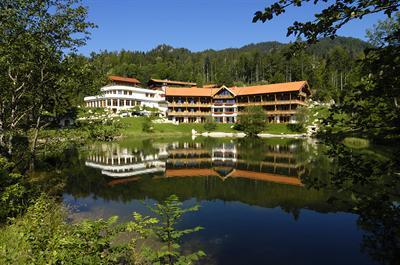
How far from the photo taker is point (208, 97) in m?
104

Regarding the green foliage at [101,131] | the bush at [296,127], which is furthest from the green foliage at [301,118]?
the green foliage at [101,131]

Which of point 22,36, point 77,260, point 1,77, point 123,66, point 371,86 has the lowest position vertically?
point 77,260

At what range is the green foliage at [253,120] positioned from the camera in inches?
3258

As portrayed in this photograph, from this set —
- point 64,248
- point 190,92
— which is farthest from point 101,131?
point 190,92

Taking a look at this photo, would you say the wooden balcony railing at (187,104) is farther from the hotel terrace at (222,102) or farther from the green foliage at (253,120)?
the green foliage at (253,120)

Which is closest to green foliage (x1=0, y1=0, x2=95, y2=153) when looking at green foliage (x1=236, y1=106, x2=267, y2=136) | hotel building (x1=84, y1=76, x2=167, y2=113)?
green foliage (x1=236, y1=106, x2=267, y2=136)

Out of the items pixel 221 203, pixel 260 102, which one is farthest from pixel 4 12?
pixel 260 102

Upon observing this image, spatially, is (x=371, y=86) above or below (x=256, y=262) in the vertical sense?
above

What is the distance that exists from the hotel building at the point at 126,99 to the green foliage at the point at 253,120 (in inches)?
1204

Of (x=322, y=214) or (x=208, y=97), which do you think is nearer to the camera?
(x=322, y=214)

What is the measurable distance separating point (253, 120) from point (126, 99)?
4162cm

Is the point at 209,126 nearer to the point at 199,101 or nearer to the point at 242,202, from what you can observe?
the point at 199,101

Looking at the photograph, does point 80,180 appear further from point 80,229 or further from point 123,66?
point 123,66

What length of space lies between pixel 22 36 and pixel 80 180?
17.4 metres
